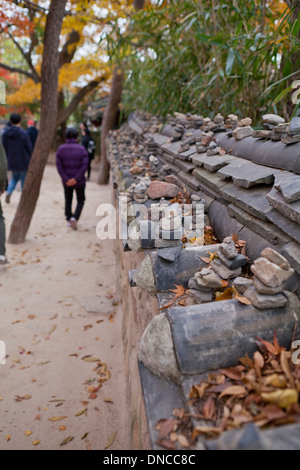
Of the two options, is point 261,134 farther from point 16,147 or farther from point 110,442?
point 16,147

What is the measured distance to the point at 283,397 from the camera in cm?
81

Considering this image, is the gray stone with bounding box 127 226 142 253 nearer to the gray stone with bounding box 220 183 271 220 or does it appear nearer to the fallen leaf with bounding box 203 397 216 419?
the gray stone with bounding box 220 183 271 220

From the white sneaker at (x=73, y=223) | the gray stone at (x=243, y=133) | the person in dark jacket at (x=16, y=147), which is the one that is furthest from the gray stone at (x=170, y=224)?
the person in dark jacket at (x=16, y=147)

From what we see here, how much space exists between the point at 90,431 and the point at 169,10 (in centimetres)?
485

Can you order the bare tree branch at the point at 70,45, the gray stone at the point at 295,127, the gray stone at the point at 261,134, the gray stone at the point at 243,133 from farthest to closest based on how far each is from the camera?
1. the bare tree branch at the point at 70,45
2. the gray stone at the point at 243,133
3. the gray stone at the point at 261,134
4. the gray stone at the point at 295,127

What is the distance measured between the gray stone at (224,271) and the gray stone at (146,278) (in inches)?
10.4

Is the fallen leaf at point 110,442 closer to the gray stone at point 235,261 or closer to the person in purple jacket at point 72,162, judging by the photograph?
the gray stone at point 235,261

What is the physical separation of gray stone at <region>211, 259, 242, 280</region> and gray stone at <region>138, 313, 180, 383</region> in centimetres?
38

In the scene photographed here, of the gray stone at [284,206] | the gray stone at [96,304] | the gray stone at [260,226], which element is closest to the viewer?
the gray stone at [284,206]

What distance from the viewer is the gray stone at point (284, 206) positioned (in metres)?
1.19

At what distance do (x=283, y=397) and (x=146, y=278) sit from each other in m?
0.74

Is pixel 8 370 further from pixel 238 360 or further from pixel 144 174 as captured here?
pixel 238 360

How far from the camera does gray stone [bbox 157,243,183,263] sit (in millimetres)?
1416

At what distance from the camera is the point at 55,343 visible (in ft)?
10.8
